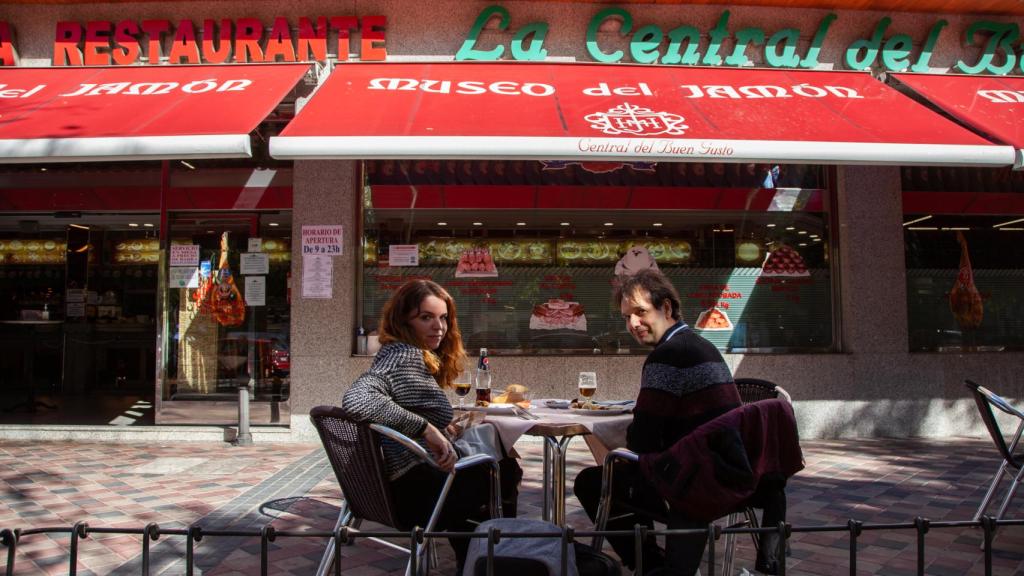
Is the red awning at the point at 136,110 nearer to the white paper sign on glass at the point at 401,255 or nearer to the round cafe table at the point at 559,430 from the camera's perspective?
the white paper sign on glass at the point at 401,255

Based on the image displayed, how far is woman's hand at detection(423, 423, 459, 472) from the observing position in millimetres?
2869

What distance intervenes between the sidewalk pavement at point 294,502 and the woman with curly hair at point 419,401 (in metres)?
0.68

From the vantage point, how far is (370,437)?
2746 millimetres

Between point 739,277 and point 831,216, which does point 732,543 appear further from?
point 831,216

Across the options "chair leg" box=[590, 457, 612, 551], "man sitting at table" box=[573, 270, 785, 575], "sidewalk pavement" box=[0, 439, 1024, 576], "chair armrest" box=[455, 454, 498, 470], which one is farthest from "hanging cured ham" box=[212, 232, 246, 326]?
"man sitting at table" box=[573, 270, 785, 575]

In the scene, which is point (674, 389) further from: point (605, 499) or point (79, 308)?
point (79, 308)

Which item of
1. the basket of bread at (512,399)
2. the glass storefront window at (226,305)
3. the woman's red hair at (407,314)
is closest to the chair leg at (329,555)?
the woman's red hair at (407,314)

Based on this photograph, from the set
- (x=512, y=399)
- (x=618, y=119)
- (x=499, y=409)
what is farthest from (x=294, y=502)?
(x=618, y=119)

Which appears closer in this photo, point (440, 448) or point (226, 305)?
point (440, 448)

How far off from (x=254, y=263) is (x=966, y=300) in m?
7.23

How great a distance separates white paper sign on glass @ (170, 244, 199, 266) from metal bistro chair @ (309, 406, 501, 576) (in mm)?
5291

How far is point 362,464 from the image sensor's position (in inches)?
110

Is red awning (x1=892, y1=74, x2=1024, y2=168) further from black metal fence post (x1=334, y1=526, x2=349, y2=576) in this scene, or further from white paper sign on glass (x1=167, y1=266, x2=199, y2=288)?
white paper sign on glass (x1=167, y1=266, x2=199, y2=288)

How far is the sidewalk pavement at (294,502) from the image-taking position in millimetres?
3639
